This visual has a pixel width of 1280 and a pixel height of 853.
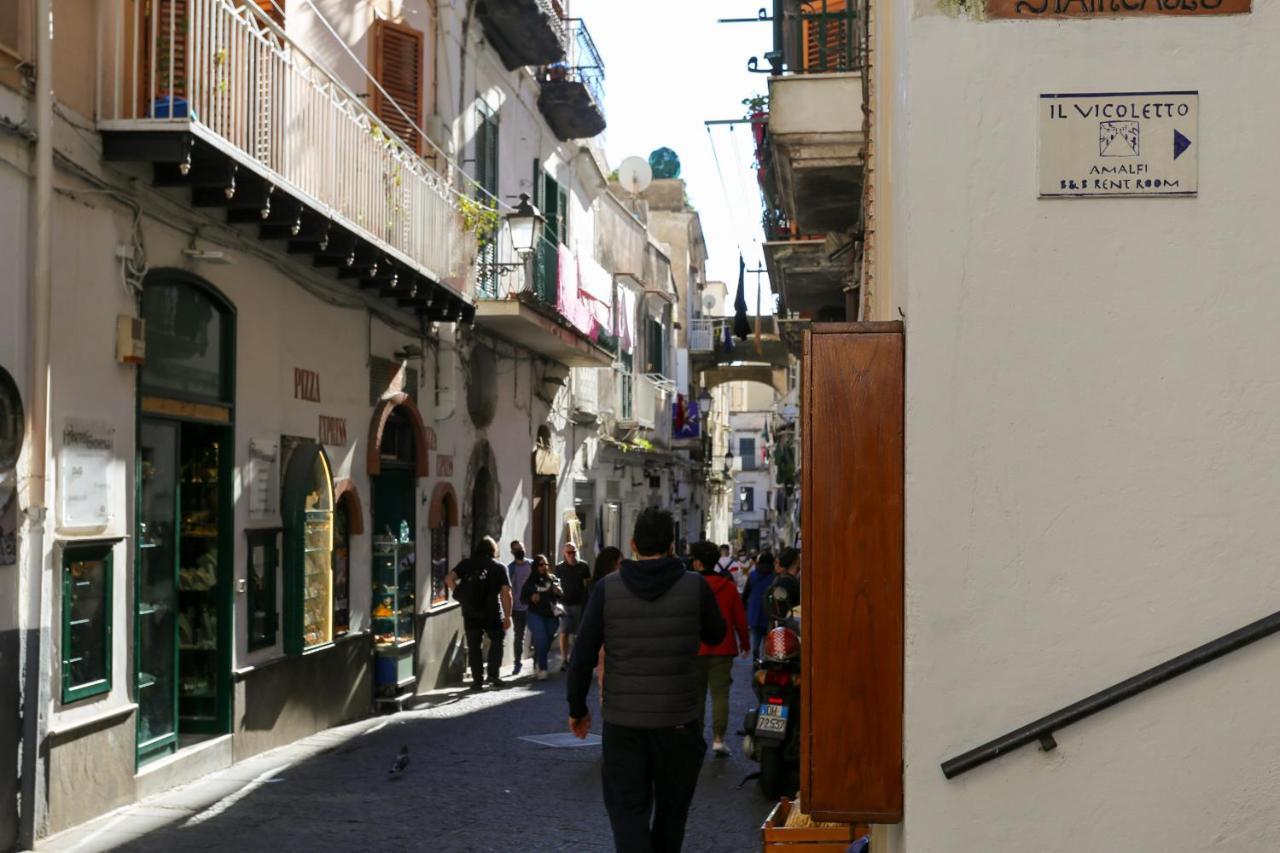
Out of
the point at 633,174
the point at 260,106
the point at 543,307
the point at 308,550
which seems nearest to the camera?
the point at 260,106

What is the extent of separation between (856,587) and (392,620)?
12.2m

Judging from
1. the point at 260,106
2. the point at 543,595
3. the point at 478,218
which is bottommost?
the point at 543,595

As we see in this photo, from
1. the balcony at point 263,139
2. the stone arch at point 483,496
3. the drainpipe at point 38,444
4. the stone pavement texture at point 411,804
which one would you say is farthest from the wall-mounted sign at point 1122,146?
the stone arch at point 483,496

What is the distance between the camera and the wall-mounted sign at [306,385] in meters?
13.9

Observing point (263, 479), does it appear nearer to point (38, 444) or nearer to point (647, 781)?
point (38, 444)

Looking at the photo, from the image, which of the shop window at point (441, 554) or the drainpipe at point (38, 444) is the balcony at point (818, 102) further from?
the shop window at point (441, 554)

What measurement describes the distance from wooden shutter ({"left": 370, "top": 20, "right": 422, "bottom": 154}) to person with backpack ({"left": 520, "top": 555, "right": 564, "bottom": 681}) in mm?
5162

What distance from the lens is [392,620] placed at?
16.6 meters

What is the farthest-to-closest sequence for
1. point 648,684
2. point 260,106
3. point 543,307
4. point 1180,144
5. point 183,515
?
point 543,307 < point 183,515 < point 260,106 < point 648,684 < point 1180,144

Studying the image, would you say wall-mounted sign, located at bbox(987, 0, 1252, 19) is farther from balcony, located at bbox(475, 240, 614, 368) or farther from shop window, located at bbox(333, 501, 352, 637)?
balcony, located at bbox(475, 240, 614, 368)

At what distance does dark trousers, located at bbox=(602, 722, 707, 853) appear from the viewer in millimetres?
6828

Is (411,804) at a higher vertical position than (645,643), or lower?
lower

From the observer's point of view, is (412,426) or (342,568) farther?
(412,426)

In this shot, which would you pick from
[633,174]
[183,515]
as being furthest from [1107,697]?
[633,174]
